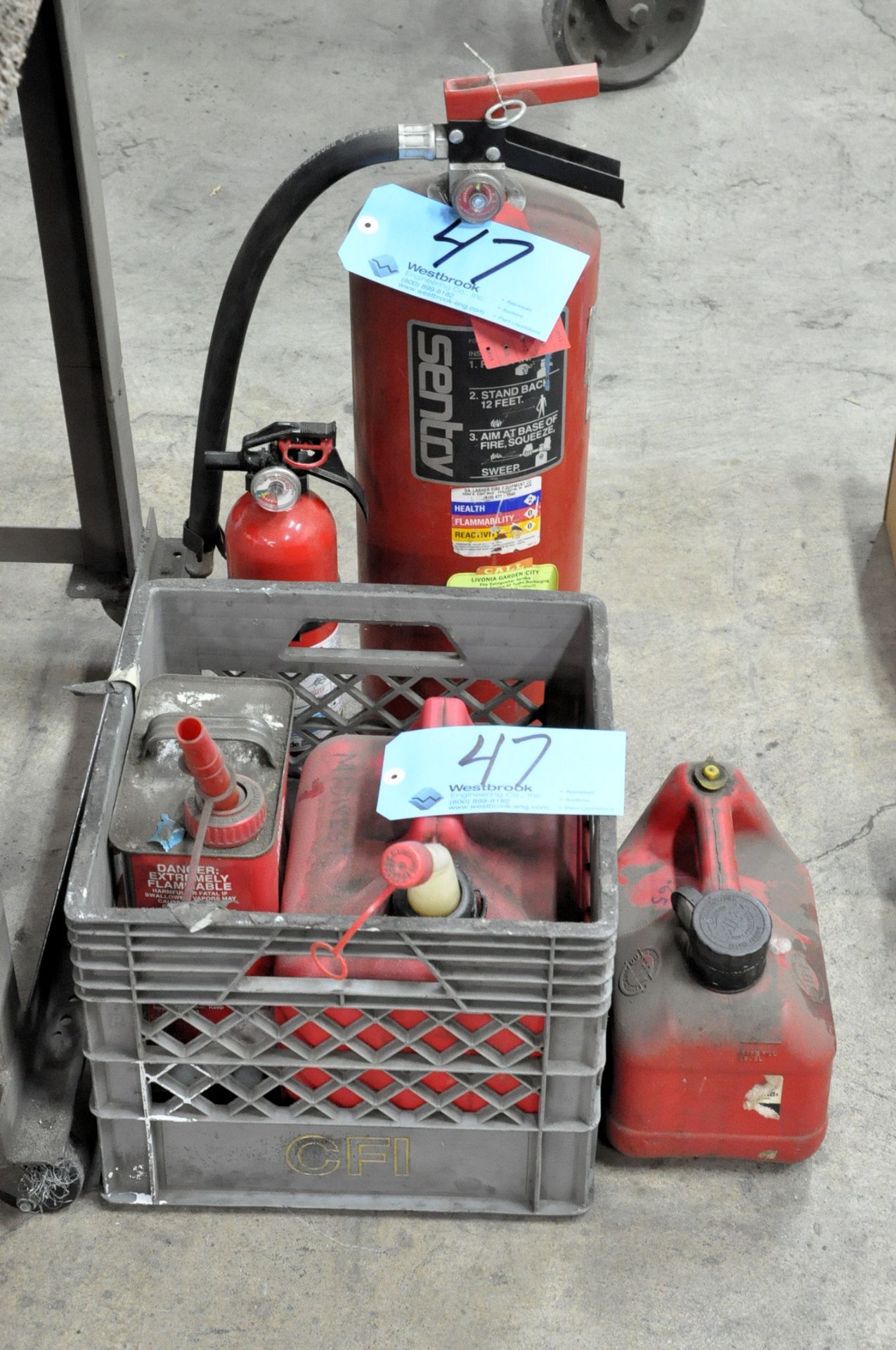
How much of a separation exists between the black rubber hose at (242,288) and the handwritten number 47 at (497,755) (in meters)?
0.59

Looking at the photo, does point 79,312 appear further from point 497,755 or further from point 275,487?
point 497,755

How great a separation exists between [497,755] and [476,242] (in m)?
0.55

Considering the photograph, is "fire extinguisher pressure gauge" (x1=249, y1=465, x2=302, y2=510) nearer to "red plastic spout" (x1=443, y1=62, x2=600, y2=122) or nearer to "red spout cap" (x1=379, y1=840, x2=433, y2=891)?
"red plastic spout" (x1=443, y1=62, x2=600, y2=122)

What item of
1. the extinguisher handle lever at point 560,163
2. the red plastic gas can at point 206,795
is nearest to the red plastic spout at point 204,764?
the red plastic gas can at point 206,795

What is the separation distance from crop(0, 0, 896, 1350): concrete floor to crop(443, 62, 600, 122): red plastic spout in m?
0.87

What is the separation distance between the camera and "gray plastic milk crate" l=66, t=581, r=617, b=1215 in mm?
1191

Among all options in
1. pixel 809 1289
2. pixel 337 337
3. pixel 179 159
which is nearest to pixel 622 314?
pixel 337 337

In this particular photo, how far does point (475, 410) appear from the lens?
155 centimetres

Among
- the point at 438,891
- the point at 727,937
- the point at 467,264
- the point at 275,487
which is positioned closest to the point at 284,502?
the point at 275,487

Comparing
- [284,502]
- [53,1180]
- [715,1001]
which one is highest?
[284,502]

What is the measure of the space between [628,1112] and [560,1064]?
0.68ft

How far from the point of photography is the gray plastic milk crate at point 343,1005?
1191mm

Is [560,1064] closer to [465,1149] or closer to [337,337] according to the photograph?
[465,1149]

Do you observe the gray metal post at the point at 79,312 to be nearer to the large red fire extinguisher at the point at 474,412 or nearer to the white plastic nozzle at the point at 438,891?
the large red fire extinguisher at the point at 474,412
